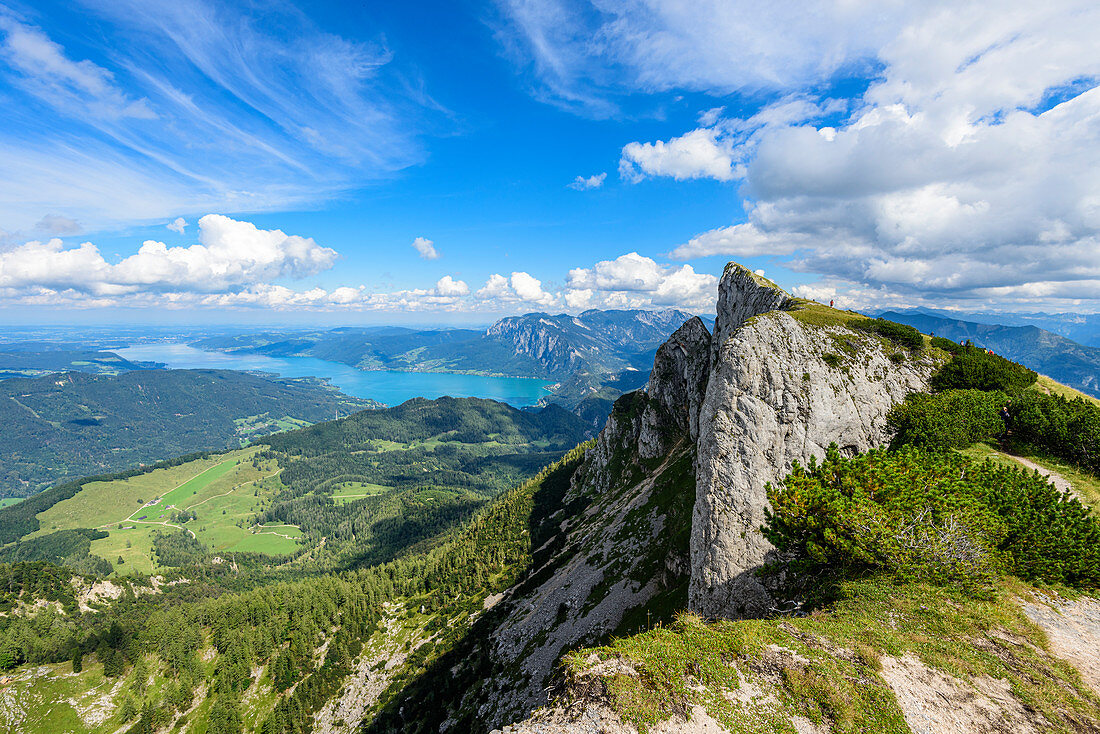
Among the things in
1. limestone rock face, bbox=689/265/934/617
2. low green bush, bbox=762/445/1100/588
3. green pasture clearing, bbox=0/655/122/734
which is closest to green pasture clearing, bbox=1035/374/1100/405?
limestone rock face, bbox=689/265/934/617

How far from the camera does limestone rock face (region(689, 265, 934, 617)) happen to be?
31844 millimetres

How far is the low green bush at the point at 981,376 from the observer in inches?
1494

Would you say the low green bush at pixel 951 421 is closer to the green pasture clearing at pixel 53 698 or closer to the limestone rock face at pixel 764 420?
the limestone rock face at pixel 764 420

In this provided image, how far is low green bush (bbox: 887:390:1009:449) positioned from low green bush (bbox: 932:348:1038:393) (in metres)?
3.16

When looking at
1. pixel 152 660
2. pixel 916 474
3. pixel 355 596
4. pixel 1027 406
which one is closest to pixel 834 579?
pixel 916 474

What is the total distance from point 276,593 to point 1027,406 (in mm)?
158416

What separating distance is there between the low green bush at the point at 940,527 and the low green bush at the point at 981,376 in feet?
70.5

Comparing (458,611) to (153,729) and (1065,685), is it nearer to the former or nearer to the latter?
(153,729)

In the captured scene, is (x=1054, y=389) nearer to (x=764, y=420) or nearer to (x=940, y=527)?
(x=764, y=420)

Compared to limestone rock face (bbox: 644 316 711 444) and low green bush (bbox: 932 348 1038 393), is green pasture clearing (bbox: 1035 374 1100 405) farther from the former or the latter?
limestone rock face (bbox: 644 316 711 444)

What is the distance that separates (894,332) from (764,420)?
76.1 ft

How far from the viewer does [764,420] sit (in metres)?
35.1

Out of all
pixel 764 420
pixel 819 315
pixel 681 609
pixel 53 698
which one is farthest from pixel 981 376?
pixel 53 698

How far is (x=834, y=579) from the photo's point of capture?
21578 millimetres
